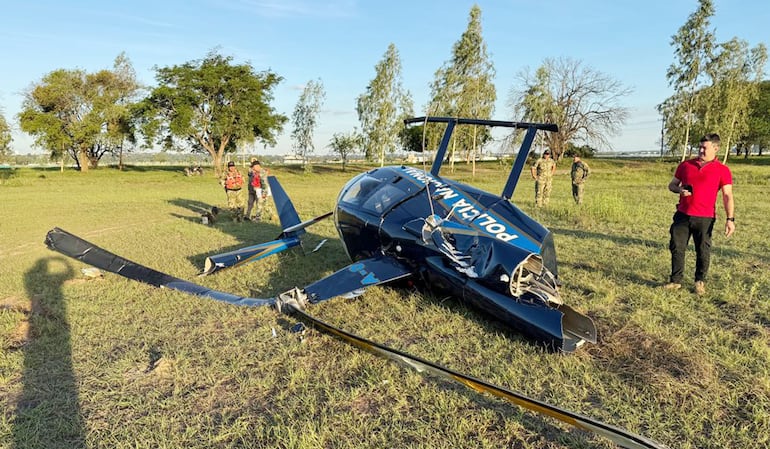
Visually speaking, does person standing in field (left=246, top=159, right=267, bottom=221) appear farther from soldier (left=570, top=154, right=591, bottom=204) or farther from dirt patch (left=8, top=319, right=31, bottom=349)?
soldier (left=570, top=154, right=591, bottom=204)

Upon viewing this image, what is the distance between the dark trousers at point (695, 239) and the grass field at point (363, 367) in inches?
14.3

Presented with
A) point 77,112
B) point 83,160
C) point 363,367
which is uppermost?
point 77,112

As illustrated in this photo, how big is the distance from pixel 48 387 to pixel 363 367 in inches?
119

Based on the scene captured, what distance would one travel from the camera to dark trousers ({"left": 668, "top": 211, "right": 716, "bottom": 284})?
20.7ft

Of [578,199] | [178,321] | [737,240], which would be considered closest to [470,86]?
[578,199]

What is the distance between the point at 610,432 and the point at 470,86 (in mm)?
40036

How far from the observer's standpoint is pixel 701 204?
6258 mm

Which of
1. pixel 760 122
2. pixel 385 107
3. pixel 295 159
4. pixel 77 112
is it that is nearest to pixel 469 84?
pixel 385 107

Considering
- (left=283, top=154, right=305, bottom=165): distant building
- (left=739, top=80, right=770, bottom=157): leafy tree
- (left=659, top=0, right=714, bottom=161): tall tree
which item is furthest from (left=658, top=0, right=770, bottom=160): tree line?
(left=283, top=154, right=305, bottom=165): distant building

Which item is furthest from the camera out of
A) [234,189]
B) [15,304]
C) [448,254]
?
[234,189]

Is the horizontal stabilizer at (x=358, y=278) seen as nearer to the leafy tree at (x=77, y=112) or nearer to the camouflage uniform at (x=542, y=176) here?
the camouflage uniform at (x=542, y=176)

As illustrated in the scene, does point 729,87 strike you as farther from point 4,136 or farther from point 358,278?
point 4,136

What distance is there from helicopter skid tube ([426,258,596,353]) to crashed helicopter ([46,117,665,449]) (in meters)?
0.01

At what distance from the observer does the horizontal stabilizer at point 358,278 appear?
5.41 meters
